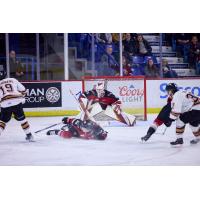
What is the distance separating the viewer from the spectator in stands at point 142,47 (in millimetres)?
3752

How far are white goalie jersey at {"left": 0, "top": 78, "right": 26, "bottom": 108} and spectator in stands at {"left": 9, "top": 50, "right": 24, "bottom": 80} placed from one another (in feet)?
0.16

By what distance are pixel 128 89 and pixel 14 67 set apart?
1.01 m

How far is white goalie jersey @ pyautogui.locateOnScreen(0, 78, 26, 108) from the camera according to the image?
371 centimetres

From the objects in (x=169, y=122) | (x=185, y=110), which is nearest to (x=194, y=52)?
(x=185, y=110)

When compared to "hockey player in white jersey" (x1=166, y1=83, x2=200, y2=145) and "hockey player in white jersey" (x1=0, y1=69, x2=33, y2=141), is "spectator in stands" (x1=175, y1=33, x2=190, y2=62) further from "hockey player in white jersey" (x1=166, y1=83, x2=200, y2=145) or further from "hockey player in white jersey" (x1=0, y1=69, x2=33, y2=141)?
"hockey player in white jersey" (x1=0, y1=69, x2=33, y2=141)

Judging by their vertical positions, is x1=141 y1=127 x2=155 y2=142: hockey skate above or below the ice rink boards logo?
below

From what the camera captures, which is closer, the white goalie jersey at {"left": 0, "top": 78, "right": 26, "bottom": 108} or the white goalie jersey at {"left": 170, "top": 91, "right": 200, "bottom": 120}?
the white goalie jersey at {"left": 0, "top": 78, "right": 26, "bottom": 108}

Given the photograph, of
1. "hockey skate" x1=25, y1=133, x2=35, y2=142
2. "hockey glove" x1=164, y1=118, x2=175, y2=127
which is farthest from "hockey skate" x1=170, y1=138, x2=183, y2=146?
"hockey skate" x1=25, y1=133, x2=35, y2=142

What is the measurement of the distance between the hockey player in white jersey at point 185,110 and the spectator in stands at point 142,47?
36 cm

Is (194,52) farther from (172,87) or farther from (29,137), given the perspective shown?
(29,137)

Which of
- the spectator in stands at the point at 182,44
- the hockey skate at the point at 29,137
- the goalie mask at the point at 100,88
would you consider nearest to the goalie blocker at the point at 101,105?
the goalie mask at the point at 100,88

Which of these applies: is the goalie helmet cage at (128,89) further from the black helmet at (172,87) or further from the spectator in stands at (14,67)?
the spectator in stands at (14,67)

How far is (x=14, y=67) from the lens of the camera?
369cm
